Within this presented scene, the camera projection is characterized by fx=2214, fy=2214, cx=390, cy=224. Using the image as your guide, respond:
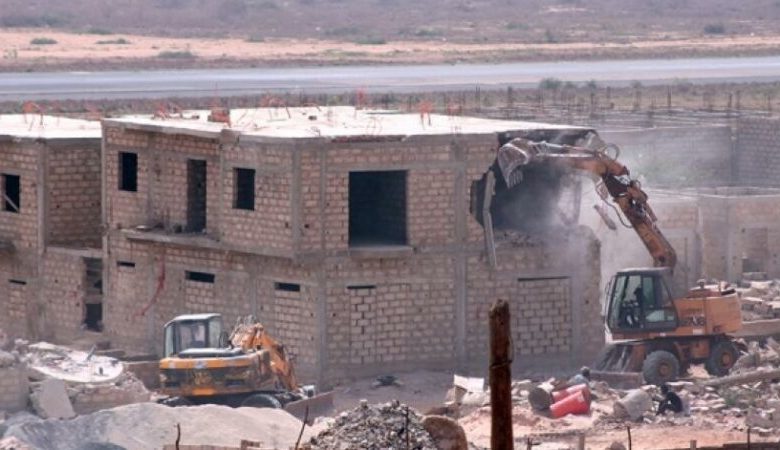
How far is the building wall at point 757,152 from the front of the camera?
138 feet

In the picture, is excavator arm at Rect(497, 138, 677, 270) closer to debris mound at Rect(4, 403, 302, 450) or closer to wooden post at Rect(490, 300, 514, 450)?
debris mound at Rect(4, 403, 302, 450)

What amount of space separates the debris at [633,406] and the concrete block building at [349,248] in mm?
3452

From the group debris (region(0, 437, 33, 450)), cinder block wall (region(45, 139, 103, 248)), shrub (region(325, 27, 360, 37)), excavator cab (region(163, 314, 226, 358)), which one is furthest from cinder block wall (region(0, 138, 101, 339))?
shrub (region(325, 27, 360, 37))

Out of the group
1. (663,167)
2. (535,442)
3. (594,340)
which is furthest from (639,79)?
(535,442)

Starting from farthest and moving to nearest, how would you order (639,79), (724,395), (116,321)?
(639,79), (116,321), (724,395)

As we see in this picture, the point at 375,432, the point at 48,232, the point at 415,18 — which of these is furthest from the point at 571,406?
the point at 415,18

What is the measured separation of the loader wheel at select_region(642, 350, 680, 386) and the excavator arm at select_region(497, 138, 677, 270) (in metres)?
1.35

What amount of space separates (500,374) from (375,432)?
5276 mm

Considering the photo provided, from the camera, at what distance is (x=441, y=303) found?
27391 mm

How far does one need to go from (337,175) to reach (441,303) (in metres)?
2.09

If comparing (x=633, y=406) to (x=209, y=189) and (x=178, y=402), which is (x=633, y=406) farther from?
(x=209, y=189)

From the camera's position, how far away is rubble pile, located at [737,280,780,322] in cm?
3038

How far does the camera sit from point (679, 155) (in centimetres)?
4191

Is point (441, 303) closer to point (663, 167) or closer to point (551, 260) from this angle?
point (551, 260)
